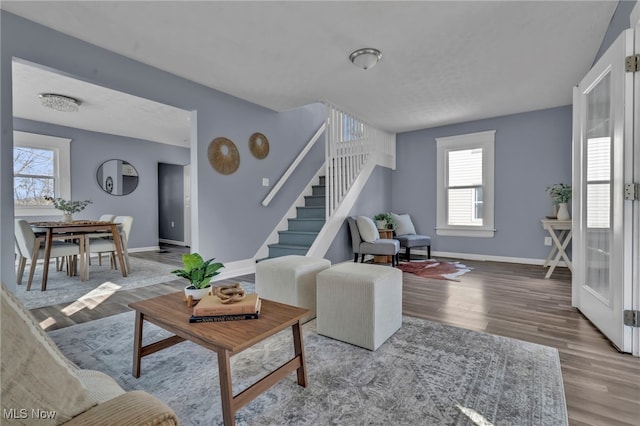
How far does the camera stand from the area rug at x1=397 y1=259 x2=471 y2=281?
3.93 metres

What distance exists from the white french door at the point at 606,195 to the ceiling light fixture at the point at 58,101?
5702mm

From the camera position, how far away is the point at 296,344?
150 centimetres

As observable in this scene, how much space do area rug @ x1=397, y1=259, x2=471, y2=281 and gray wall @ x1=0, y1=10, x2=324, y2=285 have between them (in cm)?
214

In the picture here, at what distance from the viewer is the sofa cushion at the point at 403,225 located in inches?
209

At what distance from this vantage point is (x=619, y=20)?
228cm

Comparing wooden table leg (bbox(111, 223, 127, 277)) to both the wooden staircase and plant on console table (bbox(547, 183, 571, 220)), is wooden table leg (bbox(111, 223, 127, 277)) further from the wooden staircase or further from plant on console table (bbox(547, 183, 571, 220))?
plant on console table (bbox(547, 183, 571, 220))

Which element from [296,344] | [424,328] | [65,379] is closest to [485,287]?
[424,328]

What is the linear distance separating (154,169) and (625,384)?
7.74 metres

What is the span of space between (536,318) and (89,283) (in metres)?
4.71

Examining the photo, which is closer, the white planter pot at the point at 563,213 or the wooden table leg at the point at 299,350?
the wooden table leg at the point at 299,350

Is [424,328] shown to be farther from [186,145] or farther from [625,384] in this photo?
[186,145]

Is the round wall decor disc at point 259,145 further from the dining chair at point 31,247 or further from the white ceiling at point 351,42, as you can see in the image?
the dining chair at point 31,247

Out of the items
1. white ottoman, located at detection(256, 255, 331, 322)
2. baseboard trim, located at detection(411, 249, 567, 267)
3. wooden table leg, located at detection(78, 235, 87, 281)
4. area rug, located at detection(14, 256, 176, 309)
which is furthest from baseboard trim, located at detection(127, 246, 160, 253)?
baseboard trim, located at detection(411, 249, 567, 267)
